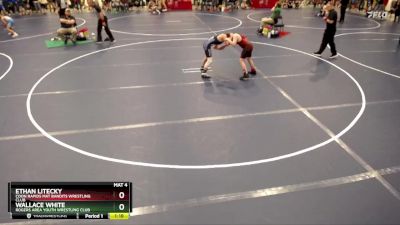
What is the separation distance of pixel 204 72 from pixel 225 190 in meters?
5.61

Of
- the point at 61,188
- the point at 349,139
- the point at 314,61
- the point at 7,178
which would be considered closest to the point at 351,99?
the point at 349,139

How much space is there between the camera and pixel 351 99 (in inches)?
367

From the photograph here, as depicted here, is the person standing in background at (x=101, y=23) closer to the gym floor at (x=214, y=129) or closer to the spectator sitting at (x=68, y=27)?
the spectator sitting at (x=68, y=27)

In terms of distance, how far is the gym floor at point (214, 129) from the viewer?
5.73m

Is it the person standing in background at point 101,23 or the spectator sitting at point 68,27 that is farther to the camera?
the spectator sitting at point 68,27

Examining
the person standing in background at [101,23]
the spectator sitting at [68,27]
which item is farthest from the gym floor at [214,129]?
the person standing in background at [101,23]

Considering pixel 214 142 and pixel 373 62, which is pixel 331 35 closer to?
pixel 373 62
